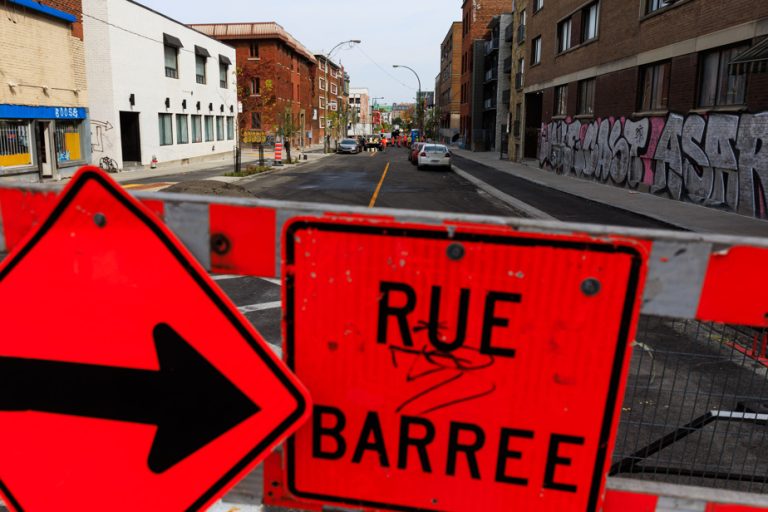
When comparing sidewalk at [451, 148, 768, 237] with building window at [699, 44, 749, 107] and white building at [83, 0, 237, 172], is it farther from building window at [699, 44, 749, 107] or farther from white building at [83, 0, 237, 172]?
white building at [83, 0, 237, 172]

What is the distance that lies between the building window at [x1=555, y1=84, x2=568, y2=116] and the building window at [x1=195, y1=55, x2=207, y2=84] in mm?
24737

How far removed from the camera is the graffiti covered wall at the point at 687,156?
50.0 feet

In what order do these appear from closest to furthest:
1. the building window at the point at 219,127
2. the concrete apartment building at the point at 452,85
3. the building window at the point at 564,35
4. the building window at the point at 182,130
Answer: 1. the building window at the point at 564,35
2. the building window at the point at 182,130
3. the building window at the point at 219,127
4. the concrete apartment building at the point at 452,85

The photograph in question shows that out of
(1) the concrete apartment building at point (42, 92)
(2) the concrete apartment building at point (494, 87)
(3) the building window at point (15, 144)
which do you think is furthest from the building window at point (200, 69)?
(2) the concrete apartment building at point (494, 87)

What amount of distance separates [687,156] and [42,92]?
24949mm

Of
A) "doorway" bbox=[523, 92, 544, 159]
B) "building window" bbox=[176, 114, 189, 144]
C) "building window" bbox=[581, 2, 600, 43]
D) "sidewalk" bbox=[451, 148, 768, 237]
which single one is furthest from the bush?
"doorway" bbox=[523, 92, 544, 159]

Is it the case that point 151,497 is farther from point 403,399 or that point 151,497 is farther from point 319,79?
point 319,79

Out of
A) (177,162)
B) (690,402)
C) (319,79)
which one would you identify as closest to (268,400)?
(690,402)

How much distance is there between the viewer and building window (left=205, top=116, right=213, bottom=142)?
139 feet

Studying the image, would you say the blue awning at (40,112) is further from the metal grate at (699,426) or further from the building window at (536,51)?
the building window at (536,51)

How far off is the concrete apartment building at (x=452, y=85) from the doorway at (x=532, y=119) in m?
43.9

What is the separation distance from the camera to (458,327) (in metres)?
1.65

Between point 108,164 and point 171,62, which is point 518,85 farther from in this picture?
point 108,164

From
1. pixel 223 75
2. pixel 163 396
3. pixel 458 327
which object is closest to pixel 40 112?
pixel 223 75
